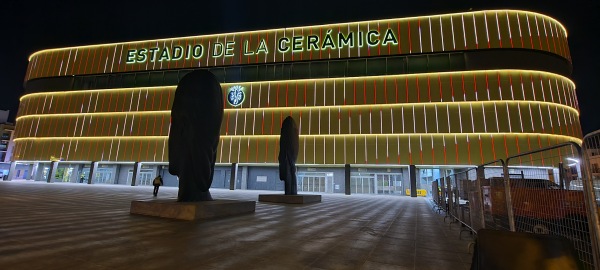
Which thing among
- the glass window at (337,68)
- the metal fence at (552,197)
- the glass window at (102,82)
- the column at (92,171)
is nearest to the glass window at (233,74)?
the glass window at (337,68)

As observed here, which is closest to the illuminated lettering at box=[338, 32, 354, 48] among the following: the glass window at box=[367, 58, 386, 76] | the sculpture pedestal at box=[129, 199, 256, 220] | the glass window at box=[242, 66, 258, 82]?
the glass window at box=[367, 58, 386, 76]

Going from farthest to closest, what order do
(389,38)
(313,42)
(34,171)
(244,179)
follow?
(34,171), (244,179), (313,42), (389,38)

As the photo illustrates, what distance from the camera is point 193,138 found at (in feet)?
27.5

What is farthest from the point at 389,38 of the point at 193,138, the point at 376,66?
the point at 193,138

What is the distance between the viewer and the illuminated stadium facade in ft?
88.4

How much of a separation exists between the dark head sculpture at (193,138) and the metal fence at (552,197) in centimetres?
717

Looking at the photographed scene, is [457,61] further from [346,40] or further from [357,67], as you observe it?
[346,40]

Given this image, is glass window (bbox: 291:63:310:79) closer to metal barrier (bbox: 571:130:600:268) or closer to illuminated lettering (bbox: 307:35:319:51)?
illuminated lettering (bbox: 307:35:319:51)

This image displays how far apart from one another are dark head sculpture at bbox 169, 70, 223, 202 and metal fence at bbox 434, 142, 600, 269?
282 inches

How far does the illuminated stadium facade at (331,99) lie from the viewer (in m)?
27.0

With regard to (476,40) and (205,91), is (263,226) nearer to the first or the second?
(205,91)

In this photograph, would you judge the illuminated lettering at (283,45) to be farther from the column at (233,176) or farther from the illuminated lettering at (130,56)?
the illuminated lettering at (130,56)

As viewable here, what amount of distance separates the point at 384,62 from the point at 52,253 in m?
30.7

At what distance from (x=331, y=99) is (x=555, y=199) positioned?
2673cm
